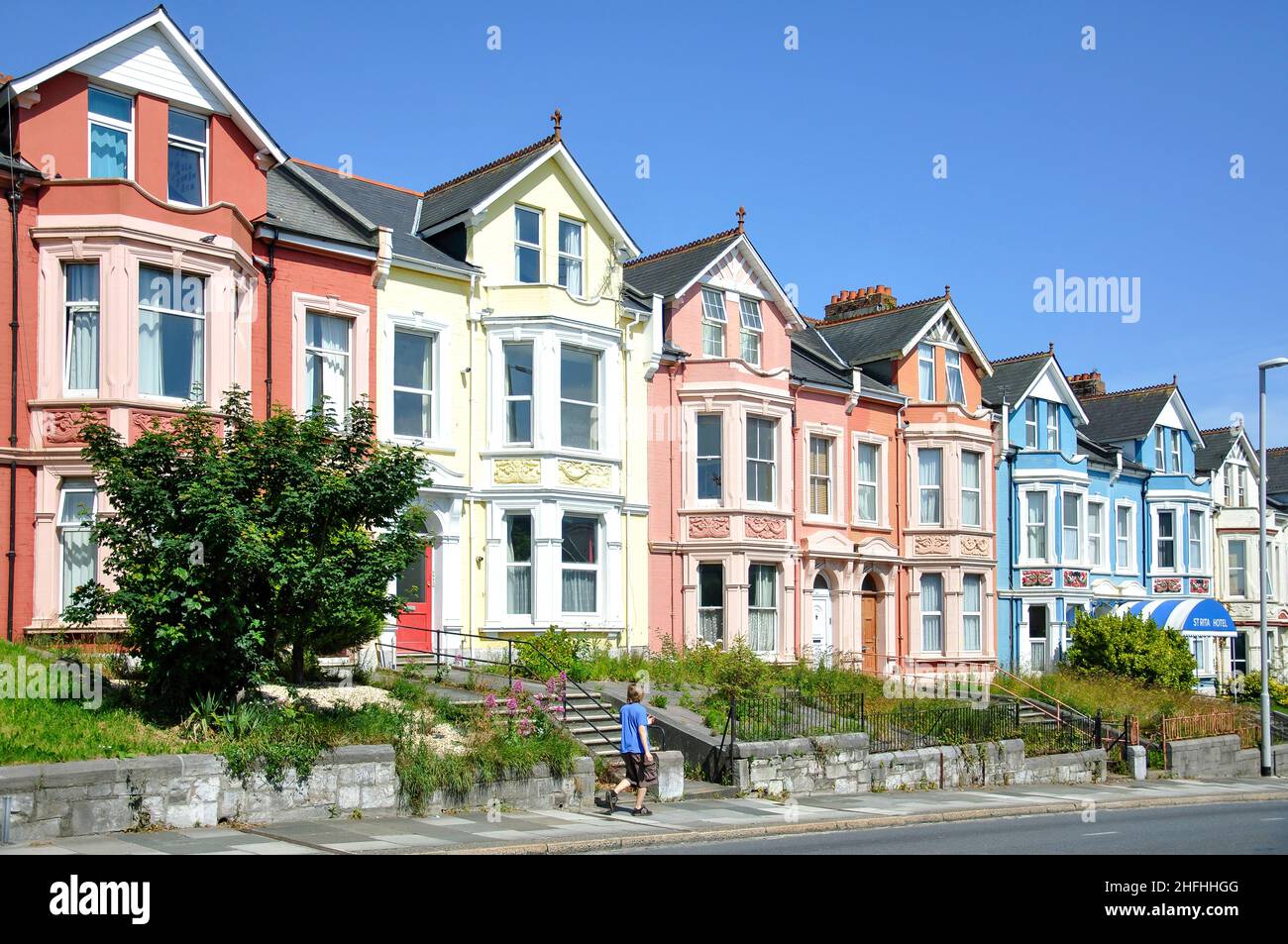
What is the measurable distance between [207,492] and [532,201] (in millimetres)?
12732

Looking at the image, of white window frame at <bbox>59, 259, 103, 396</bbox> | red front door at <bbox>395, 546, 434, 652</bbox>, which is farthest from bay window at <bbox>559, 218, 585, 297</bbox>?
white window frame at <bbox>59, 259, 103, 396</bbox>

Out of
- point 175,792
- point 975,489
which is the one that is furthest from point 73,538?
point 975,489

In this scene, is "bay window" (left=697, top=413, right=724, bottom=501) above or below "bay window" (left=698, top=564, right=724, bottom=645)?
above

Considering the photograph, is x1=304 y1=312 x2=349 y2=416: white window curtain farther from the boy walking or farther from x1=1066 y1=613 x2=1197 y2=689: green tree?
x1=1066 y1=613 x2=1197 y2=689: green tree

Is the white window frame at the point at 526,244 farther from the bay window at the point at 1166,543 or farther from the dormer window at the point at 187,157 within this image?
the bay window at the point at 1166,543

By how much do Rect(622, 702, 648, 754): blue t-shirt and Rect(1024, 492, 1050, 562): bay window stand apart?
934 inches

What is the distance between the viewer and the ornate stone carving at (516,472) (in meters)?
25.4

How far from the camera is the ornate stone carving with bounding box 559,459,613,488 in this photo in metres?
25.8

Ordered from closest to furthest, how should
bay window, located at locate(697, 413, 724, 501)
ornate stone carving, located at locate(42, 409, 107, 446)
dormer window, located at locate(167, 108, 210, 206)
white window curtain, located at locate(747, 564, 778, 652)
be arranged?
ornate stone carving, located at locate(42, 409, 107, 446) → dormer window, located at locate(167, 108, 210, 206) → bay window, located at locate(697, 413, 724, 501) → white window curtain, located at locate(747, 564, 778, 652)

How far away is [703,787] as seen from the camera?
19703 mm

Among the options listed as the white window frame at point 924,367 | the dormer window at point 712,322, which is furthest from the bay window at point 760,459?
the white window frame at point 924,367

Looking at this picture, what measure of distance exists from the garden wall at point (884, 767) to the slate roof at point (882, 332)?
40.7 feet

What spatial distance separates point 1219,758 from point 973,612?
7.61 metres

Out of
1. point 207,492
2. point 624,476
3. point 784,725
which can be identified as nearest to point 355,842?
point 207,492
